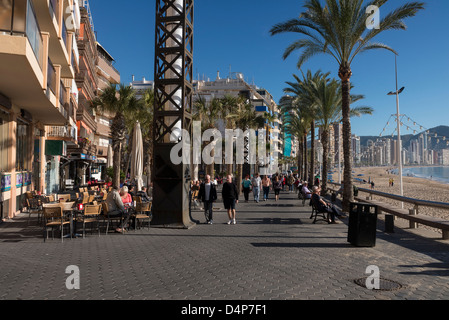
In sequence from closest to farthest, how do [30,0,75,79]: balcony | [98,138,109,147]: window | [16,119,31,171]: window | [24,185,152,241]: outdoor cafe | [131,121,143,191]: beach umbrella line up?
[24,185,152,241]: outdoor cafe, [30,0,75,79]: balcony, [131,121,143,191]: beach umbrella, [16,119,31,171]: window, [98,138,109,147]: window

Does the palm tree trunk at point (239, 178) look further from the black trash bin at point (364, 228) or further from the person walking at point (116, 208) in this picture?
the black trash bin at point (364, 228)

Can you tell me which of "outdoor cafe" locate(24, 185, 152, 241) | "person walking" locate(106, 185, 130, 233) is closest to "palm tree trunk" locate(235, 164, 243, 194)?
"outdoor cafe" locate(24, 185, 152, 241)

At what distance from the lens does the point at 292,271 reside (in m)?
6.19

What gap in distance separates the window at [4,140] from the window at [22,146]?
1694mm

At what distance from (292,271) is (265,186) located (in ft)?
55.1

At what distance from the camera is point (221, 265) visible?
6.59 m

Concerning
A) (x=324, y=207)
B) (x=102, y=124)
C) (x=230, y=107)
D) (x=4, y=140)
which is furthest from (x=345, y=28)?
(x=102, y=124)

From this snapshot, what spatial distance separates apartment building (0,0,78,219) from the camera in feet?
30.8

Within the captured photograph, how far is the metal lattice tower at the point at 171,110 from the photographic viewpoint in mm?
11367

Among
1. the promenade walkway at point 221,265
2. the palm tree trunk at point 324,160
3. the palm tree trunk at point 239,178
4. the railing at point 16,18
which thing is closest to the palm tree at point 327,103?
the palm tree trunk at point 324,160

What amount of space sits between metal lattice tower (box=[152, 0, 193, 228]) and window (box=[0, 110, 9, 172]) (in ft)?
21.2

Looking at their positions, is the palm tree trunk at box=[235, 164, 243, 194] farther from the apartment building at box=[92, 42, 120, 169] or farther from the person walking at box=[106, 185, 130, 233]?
the apartment building at box=[92, 42, 120, 169]

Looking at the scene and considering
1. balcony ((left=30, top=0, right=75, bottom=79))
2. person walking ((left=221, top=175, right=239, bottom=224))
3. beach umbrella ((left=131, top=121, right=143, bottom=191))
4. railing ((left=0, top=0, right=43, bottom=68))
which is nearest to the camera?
railing ((left=0, top=0, right=43, bottom=68))
